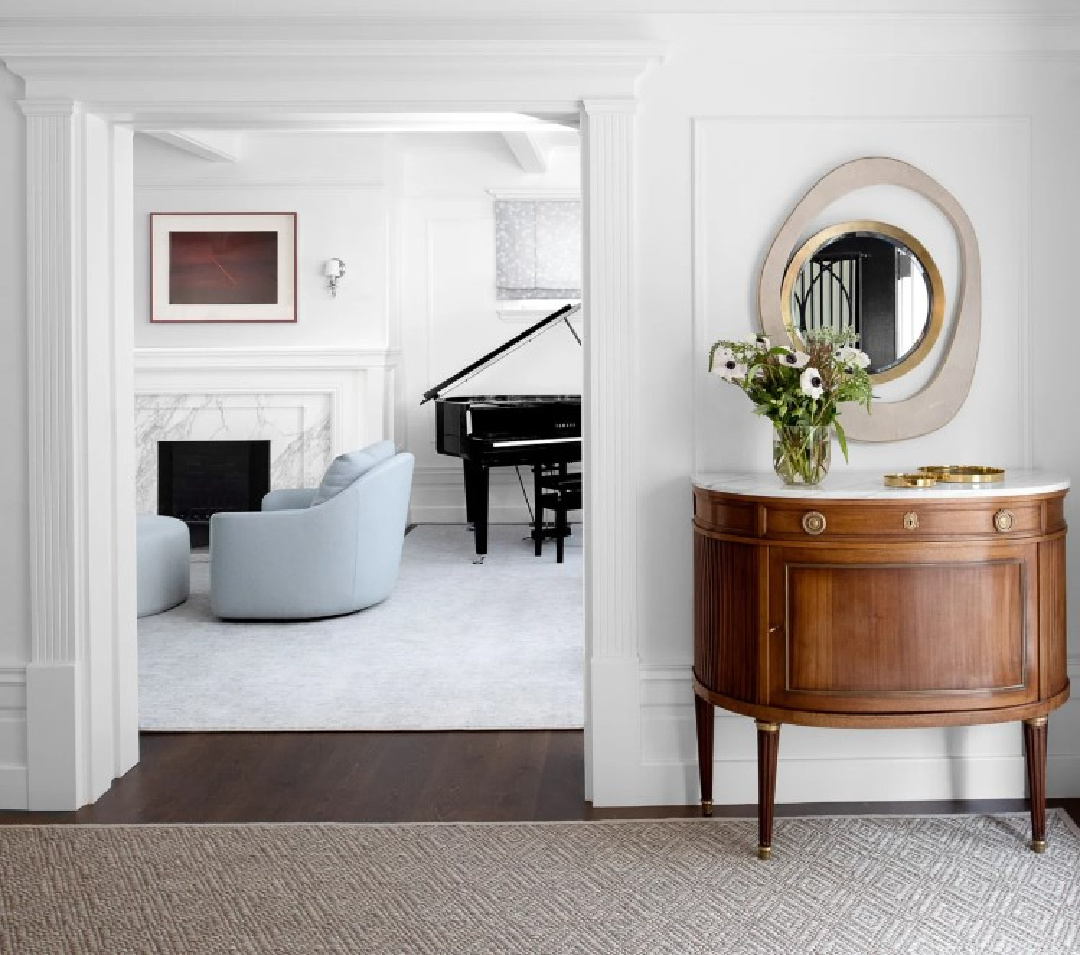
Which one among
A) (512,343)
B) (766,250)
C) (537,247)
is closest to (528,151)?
(537,247)

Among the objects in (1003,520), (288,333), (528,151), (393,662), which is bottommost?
Result: (393,662)

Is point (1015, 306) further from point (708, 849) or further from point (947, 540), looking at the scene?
point (708, 849)

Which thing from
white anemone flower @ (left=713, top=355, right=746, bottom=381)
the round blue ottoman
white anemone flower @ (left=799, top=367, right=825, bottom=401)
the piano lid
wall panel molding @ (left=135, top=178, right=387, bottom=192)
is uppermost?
wall panel molding @ (left=135, top=178, right=387, bottom=192)

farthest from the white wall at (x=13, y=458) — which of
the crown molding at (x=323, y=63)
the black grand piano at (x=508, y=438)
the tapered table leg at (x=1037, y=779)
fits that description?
the black grand piano at (x=508, y=438)

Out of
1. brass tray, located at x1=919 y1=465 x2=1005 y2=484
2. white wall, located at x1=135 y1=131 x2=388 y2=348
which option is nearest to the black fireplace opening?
white wall, located at x1=135 y1=131 x2=388 y2=348

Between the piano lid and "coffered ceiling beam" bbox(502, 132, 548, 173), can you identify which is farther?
the piano lid

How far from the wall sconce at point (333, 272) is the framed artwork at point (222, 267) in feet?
0.82


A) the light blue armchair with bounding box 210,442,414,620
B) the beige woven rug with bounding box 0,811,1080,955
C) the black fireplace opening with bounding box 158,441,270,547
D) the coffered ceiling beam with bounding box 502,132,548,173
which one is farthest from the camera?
the black fireplace opening with bounding box 158,441,270,547

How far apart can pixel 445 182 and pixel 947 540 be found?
6.82 meters

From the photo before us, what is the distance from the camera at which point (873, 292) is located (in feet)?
11.6

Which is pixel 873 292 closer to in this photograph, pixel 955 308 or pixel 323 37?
pixel 955 308

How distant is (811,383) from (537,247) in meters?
6.22

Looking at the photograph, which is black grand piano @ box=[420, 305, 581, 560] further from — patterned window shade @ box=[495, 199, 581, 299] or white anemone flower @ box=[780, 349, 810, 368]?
white anemone flower @ box=[780, 349, 810, 368]

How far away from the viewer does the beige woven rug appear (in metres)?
2.65
